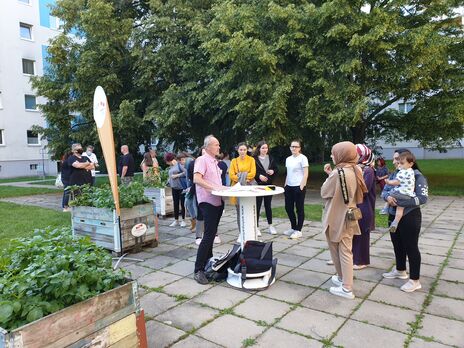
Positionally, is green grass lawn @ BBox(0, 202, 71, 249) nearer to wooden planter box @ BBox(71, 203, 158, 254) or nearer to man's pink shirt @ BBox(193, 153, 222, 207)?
wooden planter box @ BBox(71, 203, 158, 254)

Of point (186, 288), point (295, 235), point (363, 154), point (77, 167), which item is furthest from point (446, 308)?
point (77, 167)

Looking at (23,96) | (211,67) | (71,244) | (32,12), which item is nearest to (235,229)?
(71,244)

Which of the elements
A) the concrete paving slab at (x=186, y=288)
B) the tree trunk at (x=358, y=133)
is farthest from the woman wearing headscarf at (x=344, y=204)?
the tree trunk at (x=358, y=133)

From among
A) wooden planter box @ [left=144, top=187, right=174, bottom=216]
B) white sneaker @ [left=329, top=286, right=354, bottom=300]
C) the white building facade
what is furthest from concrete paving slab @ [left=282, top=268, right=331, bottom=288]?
the white building facade

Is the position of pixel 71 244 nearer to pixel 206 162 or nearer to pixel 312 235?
pixel 206 162

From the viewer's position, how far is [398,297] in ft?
12.5

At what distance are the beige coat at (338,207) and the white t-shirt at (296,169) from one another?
223 cm

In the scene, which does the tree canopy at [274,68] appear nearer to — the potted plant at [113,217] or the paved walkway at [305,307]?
the potted plant at [113,217]

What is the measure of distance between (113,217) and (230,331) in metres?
2.88

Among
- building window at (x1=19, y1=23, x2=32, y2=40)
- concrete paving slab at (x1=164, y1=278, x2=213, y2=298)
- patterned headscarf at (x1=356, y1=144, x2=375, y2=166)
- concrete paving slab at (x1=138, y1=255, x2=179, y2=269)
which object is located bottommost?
concrete paving slab at (x1=164, y1=278, x2=213, y2=298)

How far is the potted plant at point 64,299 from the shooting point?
2.11 m

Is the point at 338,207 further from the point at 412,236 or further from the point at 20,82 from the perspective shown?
the point at 20,82

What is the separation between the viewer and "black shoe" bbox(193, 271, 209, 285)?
169 inches

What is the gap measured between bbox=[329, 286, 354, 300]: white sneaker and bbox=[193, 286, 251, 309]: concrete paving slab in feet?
3.00
